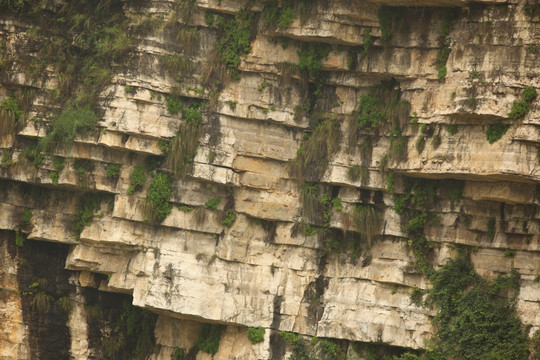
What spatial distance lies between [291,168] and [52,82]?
17.4 feet

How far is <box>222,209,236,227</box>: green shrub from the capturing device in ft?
50.5

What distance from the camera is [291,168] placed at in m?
15.4

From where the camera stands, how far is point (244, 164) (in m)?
15.3

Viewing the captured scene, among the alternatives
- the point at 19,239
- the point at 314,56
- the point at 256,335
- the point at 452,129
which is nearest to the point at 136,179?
the point at 19,239

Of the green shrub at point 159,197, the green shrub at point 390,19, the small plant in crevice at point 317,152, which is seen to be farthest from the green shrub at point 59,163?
the green shrub at point 390,19

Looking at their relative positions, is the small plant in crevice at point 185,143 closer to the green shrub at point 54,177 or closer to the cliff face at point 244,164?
the cliff face at point 244,164

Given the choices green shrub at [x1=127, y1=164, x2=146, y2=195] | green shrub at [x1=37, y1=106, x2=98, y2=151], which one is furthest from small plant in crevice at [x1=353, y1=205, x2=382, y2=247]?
green shrub at [x1=37, y1=106, x2=98, y2=151]

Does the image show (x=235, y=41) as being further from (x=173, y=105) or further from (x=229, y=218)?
(x=229, y=218)

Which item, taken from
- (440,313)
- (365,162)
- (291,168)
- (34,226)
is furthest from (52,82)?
(440,313)

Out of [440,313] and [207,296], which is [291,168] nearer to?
[207,296]

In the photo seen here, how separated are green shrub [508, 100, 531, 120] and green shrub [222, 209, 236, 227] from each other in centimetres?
587

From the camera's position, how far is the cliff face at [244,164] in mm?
14547

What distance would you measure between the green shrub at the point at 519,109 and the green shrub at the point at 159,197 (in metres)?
6.85

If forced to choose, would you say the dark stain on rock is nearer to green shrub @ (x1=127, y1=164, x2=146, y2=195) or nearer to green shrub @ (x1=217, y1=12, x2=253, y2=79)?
green shrub @ (x1=127, y1=164, x2=146, y2=195)
